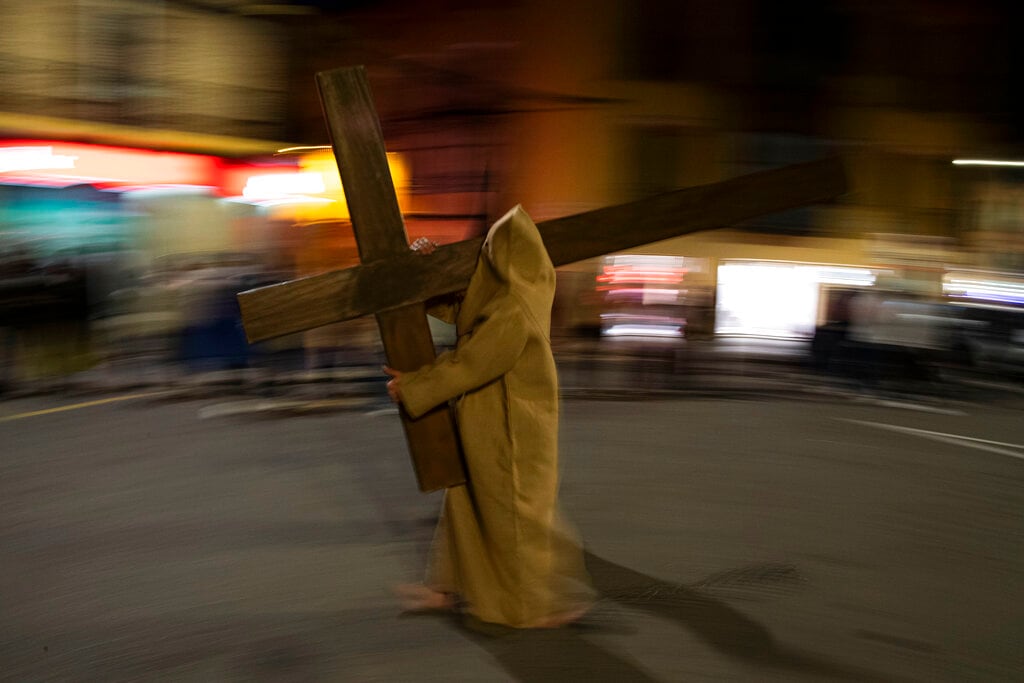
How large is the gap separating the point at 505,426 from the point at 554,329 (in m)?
9.14

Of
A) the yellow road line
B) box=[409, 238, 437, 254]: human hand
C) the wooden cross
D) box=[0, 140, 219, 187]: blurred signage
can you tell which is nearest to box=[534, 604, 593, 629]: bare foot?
the wooden cross

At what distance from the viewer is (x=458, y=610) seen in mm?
4238

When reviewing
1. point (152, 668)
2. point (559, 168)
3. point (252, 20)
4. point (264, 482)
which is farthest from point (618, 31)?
point (152, 668)

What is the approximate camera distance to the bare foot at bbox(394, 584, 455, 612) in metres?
4.27

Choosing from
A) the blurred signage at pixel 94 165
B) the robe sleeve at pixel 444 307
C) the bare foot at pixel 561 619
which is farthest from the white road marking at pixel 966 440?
Result: the blurred signage at pixel 94 165

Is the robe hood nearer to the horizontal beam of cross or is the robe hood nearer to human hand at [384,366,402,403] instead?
the horizontal beam of cross

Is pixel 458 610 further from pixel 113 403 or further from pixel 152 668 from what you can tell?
pixel 113 403

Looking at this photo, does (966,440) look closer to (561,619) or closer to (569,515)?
(569,515)

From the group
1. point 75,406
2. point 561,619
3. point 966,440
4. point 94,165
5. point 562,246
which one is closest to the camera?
point 562,246

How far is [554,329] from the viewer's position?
13000 millimetres

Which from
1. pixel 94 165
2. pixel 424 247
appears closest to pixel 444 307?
pixel 424 247

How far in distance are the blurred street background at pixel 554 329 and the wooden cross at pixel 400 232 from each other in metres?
1.31

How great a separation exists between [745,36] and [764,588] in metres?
16.6

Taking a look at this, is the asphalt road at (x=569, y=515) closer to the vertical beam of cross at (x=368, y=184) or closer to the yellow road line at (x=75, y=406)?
the yellow road line at (x=75, y=406)
